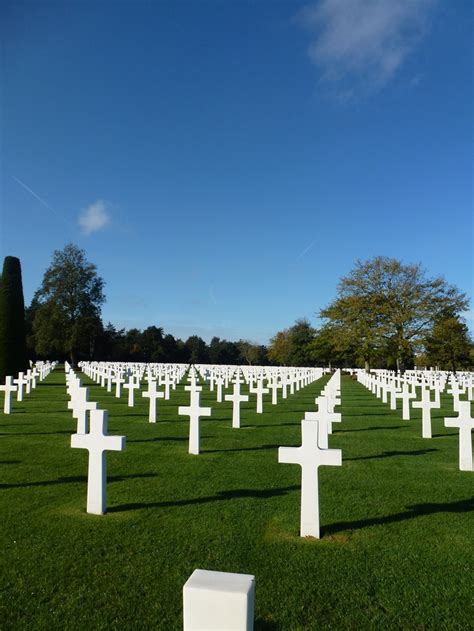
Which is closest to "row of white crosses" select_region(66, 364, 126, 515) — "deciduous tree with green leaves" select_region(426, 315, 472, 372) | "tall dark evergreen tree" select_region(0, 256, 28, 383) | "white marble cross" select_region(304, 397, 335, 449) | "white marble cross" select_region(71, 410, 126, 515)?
"white marble cross" select_region(71, 410, 126, 515)

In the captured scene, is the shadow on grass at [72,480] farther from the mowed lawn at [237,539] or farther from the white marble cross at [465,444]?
the white marble cross at [465,444]

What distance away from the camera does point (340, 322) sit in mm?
40719

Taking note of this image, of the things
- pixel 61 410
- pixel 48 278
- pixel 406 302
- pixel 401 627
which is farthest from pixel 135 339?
pixel 401 627

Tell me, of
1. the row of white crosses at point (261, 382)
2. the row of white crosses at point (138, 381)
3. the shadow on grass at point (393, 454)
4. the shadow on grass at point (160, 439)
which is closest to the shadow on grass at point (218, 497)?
the shadow on grass at point (393, 454)

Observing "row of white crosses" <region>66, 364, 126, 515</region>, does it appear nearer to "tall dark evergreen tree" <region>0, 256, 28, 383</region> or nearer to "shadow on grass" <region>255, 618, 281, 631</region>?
"shadow on grass" <region>255, 618, 281, 631</region>

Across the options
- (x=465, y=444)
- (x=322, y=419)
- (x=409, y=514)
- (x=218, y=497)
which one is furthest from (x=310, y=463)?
(x=465, y=444)

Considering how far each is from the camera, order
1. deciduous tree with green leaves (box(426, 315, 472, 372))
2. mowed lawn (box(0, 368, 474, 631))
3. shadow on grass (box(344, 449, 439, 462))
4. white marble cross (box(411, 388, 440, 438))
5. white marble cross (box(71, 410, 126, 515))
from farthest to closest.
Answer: deciduous tree with green leaves (box(426, 315, 472, 372))
white marble cross (box(411, 388, 440, 438))
shadow on grass (box(344, 449, 439, 462))
white marble cross (box(71, 410, 126, 515))
mowed lawn (box(0, 368, 474, 631))

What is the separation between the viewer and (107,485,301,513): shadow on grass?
5199 mm

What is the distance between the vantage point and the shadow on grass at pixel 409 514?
181 inches

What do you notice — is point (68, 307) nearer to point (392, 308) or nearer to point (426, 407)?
point (392, 308)

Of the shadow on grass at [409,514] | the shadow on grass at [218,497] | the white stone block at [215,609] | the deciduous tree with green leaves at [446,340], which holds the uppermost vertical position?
the deciduous tree with green leaves at [446,340]

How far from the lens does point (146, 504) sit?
528 centimetres

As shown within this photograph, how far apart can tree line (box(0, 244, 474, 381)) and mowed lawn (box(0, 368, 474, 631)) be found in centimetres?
2153

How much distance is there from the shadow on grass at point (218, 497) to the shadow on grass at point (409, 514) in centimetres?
115
